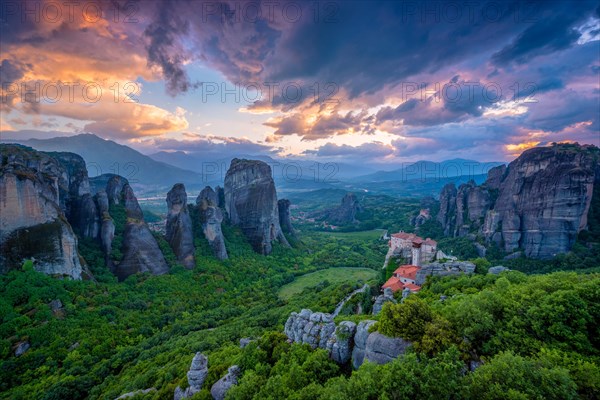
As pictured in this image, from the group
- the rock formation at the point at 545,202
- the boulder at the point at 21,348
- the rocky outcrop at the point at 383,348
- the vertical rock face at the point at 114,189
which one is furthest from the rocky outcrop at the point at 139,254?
the rock formation at the point at 545,202

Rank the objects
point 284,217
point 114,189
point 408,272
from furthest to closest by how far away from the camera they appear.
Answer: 1. point 284,217
2. point 114,189
3. point 408,272

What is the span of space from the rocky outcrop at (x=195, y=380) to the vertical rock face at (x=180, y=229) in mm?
35403

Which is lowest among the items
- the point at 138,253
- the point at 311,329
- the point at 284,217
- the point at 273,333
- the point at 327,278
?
the point at 327,278

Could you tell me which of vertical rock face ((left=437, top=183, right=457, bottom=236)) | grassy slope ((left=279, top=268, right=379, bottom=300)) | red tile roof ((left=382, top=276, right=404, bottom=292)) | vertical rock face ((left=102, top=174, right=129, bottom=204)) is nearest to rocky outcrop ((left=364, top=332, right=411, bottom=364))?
red tile roof ((left=382, top=276, right=404, bottom=292))

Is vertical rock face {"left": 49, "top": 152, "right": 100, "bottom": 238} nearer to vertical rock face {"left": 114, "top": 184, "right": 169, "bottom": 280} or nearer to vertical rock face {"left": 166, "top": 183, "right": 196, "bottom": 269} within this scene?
vertical rock face {"left": 114, "top": 184, "right": 169, "bottom": 280}

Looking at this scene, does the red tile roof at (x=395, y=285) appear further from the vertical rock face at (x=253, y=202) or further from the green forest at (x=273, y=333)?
the vertical rock face at (x=253, y=202)

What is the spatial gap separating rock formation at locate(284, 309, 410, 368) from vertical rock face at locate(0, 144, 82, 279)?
110 ft

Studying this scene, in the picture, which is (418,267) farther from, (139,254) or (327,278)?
(139,254)

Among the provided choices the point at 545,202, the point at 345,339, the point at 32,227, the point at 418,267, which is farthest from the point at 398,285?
the point at 545,202

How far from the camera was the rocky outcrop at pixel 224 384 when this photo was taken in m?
16.0

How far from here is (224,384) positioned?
53.3 feet

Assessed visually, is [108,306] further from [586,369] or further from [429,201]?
[429,201]

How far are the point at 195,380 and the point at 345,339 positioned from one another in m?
11.1

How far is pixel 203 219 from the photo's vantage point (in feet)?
198
